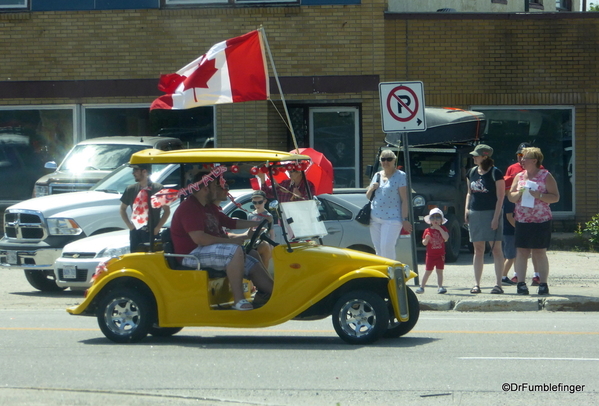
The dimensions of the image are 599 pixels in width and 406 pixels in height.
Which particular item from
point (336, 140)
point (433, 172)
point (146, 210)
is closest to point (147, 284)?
point (146, 210)

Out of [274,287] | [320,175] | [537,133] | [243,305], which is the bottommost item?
[243,305]

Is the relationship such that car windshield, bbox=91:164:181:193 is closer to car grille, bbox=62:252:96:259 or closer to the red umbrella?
car grille, bbox=62:252:96:259

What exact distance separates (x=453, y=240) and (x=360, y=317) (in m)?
7.45

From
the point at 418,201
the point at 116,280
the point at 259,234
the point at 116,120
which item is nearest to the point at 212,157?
the point at 259,234

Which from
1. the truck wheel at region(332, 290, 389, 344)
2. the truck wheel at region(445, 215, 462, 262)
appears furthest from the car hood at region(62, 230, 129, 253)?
the truck wheel at region(445, 215, 462, 262)

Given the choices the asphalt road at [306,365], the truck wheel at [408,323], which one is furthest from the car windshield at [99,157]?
the truck wheel at [408,323]

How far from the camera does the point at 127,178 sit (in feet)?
44.3

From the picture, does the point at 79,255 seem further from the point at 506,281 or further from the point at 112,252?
the point at 506,281


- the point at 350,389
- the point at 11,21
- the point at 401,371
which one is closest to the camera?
the point at 350,389

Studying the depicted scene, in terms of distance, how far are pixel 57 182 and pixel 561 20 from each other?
10.6 metres

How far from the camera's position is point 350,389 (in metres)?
6.31

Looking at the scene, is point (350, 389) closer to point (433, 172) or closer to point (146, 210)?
point (146, 210)

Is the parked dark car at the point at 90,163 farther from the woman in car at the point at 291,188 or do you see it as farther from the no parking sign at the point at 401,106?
the woman in car at the point at 291,188

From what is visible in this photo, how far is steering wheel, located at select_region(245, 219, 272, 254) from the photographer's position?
8.23m
